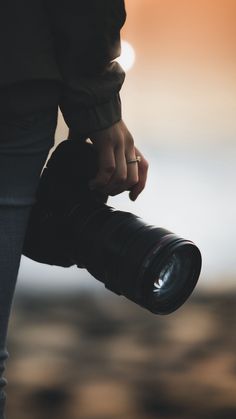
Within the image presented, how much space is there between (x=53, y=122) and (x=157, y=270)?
22 centimetres

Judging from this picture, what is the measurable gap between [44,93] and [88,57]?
9cm

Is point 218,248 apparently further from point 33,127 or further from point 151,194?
point 33,127

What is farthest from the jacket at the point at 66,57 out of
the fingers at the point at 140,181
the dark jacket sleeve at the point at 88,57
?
the fingers at the point at 140,181

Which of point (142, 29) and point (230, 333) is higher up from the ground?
point (142, 29)

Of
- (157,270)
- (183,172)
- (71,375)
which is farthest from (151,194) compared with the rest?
(157,270)

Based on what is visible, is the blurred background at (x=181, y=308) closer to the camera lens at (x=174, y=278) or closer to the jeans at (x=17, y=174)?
the camera lens at (x=174, y=278)

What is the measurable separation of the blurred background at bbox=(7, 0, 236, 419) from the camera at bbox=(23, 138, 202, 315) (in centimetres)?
6

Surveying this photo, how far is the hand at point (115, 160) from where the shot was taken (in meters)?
0.99

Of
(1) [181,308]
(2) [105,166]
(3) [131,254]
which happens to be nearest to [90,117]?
(2) [105,166]

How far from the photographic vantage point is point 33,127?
0.87m

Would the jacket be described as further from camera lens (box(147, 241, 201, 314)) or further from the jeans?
camera lens (box(147, 241, 201, 314))

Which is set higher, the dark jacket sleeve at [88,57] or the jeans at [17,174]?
the dark jacket sleeve at [88,57]

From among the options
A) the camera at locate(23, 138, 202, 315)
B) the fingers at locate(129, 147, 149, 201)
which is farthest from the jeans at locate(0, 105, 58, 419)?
the fingers at locate(129, 147, 149, 201)

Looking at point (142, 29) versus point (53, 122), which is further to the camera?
point (142, 29)
